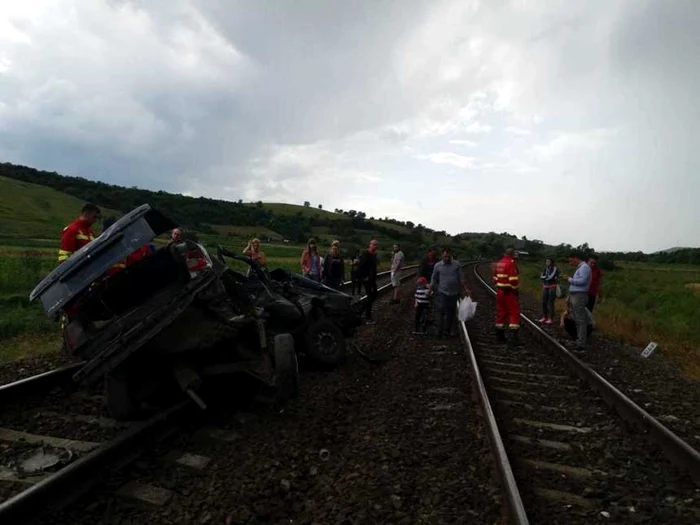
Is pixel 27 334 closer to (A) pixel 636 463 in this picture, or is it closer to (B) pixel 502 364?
(B) pixel 502 364

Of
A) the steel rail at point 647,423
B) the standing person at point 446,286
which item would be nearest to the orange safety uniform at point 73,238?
the steel rail at point 647,423

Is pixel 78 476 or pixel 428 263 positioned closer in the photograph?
pixel 78 476

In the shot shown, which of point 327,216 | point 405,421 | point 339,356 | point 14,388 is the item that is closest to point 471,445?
point 405,421

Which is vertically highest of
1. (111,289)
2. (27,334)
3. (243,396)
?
(111,289)

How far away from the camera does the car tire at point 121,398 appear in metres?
5.28

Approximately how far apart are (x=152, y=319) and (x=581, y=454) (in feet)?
13.2

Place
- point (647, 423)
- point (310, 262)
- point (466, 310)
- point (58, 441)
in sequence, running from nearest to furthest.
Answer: point (58, 441)
point (647, 423)
point (466, 310)
point (310, 262)

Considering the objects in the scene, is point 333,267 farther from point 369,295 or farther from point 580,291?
point 580,291

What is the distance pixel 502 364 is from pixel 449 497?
17.6 feet

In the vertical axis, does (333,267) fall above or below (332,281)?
above

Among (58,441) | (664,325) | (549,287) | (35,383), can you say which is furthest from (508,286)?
(58,441)

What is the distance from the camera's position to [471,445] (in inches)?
205

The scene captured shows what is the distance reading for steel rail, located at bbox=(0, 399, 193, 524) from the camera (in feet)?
11.6

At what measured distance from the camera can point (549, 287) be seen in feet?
47.7
